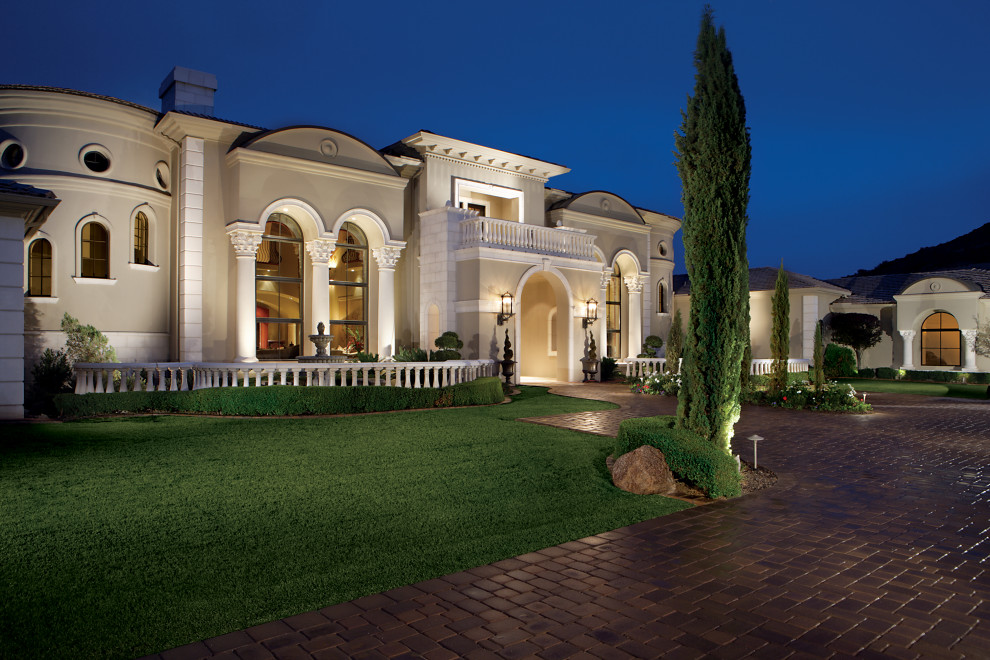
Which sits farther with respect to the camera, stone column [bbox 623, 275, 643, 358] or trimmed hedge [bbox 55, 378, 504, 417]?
stone column [bbox 623, 275, 643, 358]

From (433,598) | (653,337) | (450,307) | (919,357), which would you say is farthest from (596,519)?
(919,357)

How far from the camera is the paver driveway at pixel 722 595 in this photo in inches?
138

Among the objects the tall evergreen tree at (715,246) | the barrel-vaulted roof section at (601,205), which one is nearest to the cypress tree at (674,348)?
the barrel-vaulted roof section at (601,205)

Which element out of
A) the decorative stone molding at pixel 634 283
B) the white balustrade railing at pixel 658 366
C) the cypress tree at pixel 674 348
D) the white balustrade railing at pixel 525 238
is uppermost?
the white balustrade railing at pixel 525 238

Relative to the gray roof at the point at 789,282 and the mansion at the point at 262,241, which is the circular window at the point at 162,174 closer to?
the mansion at the point at 262,241

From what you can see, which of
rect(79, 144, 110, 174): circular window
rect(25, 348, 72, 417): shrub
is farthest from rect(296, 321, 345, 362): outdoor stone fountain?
rect(79, 144, 110, 174): circular window

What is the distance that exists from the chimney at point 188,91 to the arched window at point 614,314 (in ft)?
55.7

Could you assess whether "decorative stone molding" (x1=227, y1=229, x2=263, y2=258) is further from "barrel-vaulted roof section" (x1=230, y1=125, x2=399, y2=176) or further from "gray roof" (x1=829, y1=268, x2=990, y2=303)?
"gray roof" (x1=829, y1=268, x2=990, y2=303)

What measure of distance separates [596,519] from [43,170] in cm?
1624

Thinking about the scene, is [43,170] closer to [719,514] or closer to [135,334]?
[135,334]

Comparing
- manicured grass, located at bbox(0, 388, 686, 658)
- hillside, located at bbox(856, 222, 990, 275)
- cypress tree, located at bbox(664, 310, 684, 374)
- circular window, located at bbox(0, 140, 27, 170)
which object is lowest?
manicured grass, located at bbox(0, 388, 686, 658)

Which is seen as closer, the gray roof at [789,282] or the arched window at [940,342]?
the arched window at [940,342]

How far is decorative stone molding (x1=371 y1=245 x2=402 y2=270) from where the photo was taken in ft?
65.3

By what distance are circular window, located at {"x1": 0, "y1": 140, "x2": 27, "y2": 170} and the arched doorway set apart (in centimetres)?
1451
